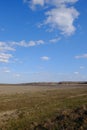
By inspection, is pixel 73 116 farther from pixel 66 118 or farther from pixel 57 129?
pixel 57 129

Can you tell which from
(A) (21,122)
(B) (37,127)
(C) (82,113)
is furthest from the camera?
(A) (21,122)

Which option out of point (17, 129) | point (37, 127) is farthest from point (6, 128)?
point (37, 127)

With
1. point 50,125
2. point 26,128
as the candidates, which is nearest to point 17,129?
point 26,128

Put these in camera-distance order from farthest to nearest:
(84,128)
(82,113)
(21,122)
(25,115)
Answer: (25,115), (21,122), (82,113), (84,128)

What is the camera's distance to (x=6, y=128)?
2045 cm

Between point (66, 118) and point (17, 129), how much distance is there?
3.56m

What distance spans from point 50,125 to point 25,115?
23.6ft

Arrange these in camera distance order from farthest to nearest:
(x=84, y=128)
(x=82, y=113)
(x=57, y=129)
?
(x=82, y=113) → (x=57, y=129) → (x=84, y=128)

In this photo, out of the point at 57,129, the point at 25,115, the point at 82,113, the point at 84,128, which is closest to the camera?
the point at 84,128

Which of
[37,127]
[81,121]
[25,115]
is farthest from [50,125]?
[25,115]

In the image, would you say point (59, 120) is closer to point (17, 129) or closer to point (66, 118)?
point (66, 118)

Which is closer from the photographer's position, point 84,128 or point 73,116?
point 84,128

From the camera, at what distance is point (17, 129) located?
19781 millimetres

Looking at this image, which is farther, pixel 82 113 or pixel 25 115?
pixel 25 115
